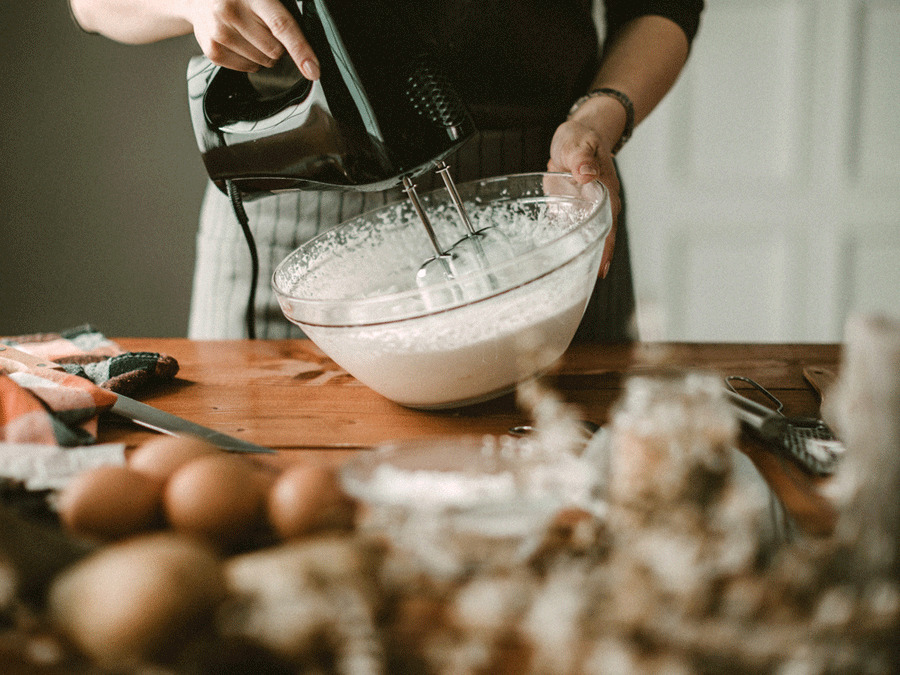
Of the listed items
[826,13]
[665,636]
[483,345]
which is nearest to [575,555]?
[665,636]

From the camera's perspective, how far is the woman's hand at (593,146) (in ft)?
1.97

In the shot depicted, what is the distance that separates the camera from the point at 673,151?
2.06 meters

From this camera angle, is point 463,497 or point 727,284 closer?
point 463,497

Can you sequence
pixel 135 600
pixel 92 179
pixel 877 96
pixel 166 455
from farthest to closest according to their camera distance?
pixel 877 96 → pixel 92 179 → pixel 166 455 → pixel 135 600

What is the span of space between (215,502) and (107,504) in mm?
58

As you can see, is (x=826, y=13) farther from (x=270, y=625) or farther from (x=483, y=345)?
(x=270, y=625)

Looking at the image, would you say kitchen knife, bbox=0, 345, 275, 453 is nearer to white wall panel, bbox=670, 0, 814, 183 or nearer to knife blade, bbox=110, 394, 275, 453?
knife blade, bbox=110, 394, 275, 453

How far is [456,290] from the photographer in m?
0.47

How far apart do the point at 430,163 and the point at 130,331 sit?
5.89ft

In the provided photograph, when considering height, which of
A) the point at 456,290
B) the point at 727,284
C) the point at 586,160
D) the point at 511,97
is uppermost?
the point at 511,97

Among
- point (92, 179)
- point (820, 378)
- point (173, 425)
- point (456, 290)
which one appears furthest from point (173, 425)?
point (92, 179)

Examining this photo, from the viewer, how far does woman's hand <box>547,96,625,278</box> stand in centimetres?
60

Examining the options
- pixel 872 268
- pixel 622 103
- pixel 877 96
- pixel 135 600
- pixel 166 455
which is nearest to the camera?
pixel 135 600

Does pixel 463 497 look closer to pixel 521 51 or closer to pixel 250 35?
pixel 250 35
